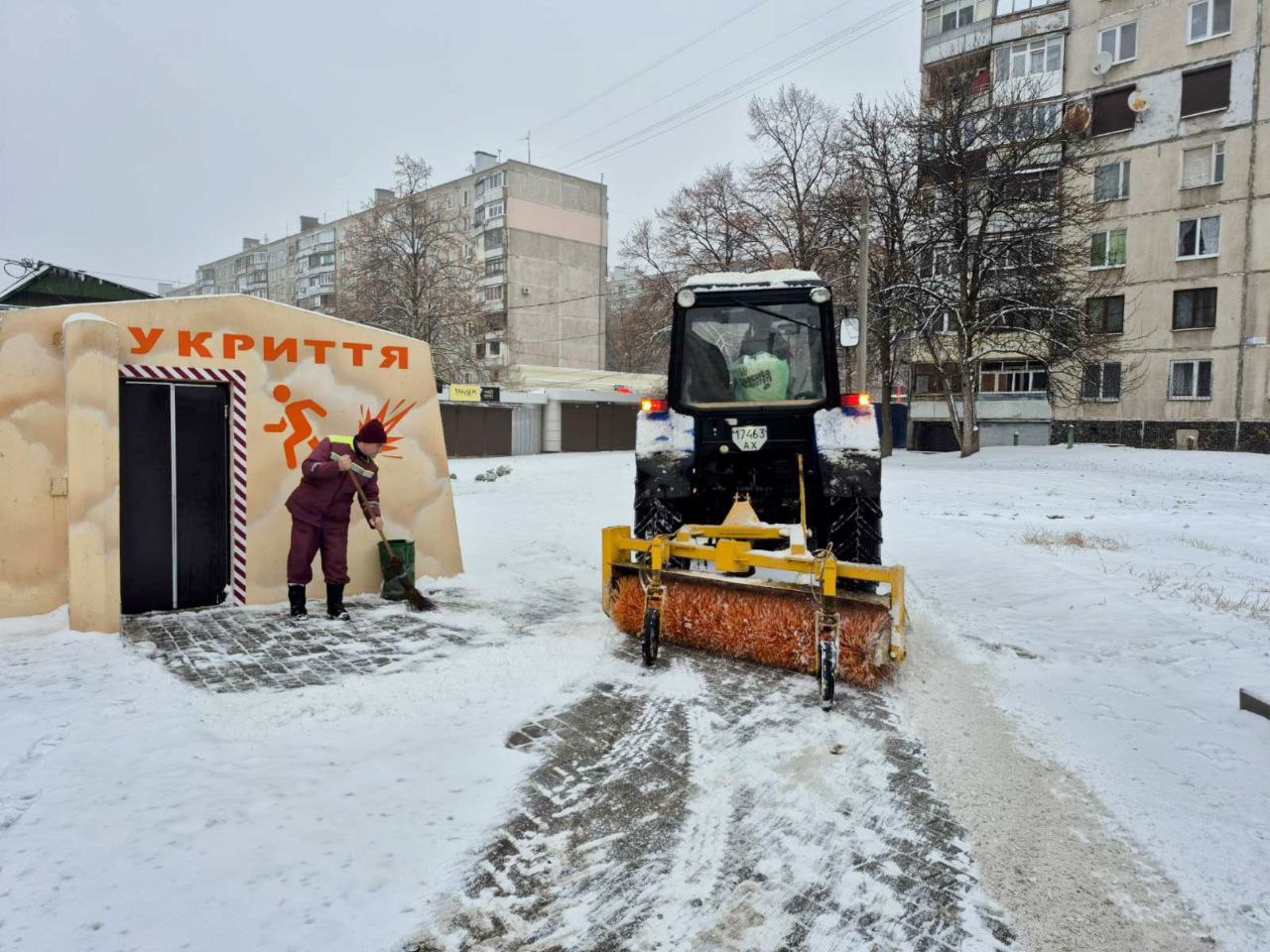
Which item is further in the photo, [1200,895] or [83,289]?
[83,289]

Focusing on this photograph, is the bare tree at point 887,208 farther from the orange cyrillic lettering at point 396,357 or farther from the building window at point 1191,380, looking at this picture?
the orange cyrillic lettering at point 396,357

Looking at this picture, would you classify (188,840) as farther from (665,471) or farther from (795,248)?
(795,248)

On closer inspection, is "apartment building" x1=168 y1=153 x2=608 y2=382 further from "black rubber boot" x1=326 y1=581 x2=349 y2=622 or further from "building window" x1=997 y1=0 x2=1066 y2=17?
"black rubber boot" x1=326 y1=581 x2=349 y2=622

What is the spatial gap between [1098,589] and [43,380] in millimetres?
9041

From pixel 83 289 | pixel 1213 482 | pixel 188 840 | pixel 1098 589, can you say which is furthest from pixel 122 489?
pixel 1213 482

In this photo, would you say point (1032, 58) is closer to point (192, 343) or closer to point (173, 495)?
point (192, 343)

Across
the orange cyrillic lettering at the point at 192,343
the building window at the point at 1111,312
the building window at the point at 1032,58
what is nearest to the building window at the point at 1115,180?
the building window at the point at 1111,312

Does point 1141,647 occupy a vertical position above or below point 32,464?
below

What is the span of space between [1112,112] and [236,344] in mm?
36203

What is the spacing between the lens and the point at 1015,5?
3331 centimetres

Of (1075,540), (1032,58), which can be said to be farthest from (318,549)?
(1032,58)

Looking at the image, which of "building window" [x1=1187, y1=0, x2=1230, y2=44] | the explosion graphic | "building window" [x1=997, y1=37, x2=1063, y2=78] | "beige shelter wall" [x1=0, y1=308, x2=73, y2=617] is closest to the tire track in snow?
the explosion graphic

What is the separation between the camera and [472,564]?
29.8 ft

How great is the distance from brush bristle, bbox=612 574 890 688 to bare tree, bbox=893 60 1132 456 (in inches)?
777
